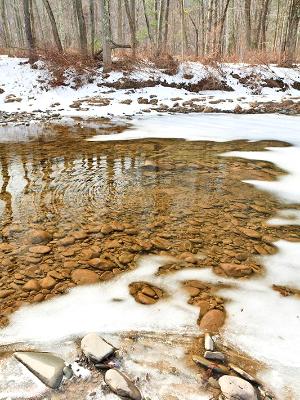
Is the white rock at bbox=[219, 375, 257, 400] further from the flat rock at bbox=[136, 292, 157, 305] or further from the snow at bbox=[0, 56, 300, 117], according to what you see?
the snow at bbox=[0, 56, 300, 117]

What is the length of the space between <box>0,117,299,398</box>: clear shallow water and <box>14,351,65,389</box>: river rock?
0.19 meters

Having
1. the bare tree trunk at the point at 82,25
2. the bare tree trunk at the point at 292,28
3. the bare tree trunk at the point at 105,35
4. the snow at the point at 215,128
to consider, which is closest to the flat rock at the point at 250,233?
the snow at the point at 215,128

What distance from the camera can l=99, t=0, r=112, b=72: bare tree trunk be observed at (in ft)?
44.1

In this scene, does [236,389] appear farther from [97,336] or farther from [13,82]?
[13,82]

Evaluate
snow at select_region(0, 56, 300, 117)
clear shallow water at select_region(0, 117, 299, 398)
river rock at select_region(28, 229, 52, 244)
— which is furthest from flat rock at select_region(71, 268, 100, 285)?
snow at select_region(0, 56, 300, 117)

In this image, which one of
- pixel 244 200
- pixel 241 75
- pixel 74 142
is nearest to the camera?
pixel 244 200

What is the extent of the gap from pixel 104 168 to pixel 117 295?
3.34 metres

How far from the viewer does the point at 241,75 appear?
15758 mm

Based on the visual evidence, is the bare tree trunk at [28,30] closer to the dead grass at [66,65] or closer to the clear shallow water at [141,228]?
the dead grass at [66,65]

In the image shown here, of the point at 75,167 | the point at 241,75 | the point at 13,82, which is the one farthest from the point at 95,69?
the point at 75,167

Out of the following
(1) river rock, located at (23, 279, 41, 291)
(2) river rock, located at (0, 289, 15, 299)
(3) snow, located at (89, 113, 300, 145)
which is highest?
(2) river rock, located at (0, 289, 15, 299)

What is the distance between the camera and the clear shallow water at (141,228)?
2.23 m

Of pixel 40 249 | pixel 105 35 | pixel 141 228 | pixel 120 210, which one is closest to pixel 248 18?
pixel 105 35

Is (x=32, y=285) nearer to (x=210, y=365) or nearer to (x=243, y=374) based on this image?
(x=210, y=365)
